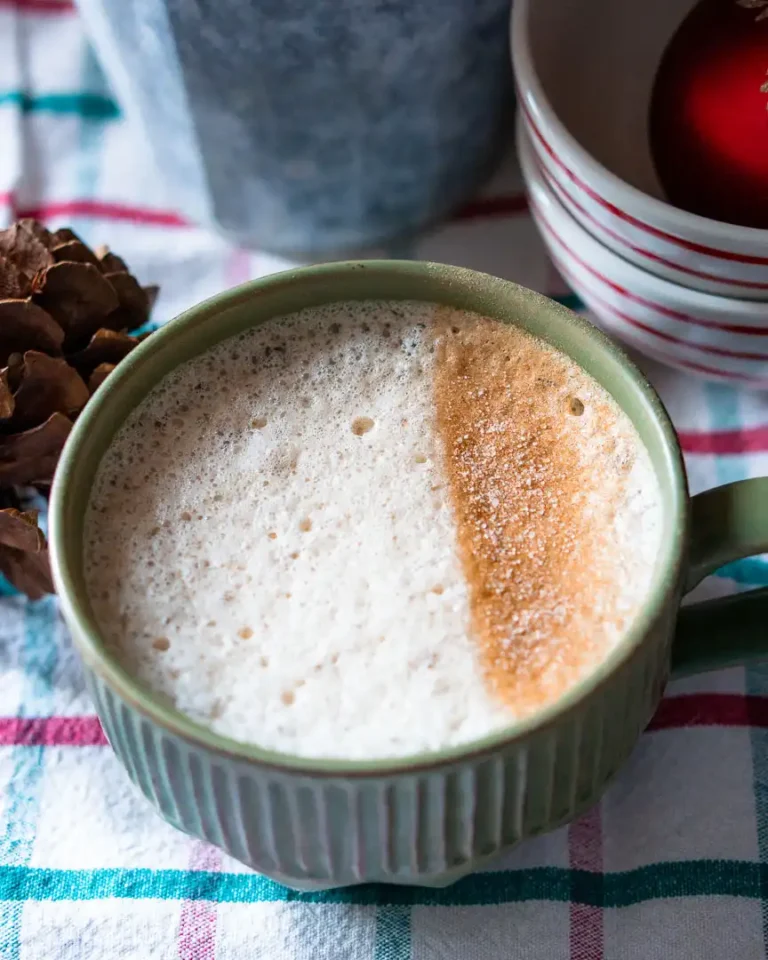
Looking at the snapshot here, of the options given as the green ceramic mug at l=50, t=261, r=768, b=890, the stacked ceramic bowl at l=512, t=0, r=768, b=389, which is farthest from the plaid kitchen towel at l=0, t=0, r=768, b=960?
the stacked ceramic bowl at l=512, t=0, r=768, b=389

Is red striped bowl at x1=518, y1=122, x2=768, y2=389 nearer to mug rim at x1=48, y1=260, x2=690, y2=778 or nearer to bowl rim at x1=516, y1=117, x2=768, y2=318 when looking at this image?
bowl rim at x1=516, y1=117, x2=768, y2=318

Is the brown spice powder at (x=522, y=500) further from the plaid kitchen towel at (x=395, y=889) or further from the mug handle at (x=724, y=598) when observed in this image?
the plaid kitchen towel at (x=395, y=889)

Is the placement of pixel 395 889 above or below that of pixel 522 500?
below

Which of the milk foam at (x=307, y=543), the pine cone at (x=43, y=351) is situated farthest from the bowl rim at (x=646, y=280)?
the pine cone at (x=43, y=351)

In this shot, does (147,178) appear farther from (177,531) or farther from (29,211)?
(177,531)

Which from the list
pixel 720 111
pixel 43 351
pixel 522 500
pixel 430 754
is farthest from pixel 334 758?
pixel 720 111

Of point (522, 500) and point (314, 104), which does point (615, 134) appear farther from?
point (522, 500)
